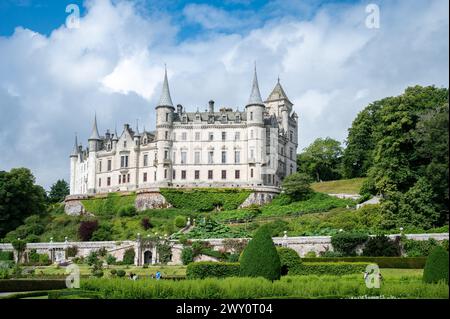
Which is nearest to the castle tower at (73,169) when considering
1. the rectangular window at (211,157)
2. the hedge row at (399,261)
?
the rectangular window at (211,157)

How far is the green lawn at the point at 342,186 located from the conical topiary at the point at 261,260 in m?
39.9

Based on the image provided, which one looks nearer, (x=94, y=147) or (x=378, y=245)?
(x=378, y=245)

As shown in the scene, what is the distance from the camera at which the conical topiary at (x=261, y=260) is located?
21.6m

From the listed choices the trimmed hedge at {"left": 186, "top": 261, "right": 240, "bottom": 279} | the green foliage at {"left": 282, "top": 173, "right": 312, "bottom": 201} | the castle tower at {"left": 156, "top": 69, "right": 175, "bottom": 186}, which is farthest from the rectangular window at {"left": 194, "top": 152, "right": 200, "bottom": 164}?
the trimmed hedge at {"left": 186, "top": 261, "right": 240, "bottom": 279}

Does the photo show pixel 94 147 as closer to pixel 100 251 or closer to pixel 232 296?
pixel 100 251

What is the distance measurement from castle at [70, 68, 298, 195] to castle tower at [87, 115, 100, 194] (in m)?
2.15

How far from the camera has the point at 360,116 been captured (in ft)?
216

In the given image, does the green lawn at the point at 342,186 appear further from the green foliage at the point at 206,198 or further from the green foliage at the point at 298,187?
the green foliage at the point at 206,198

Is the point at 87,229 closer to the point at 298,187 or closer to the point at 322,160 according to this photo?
the point at 298,187

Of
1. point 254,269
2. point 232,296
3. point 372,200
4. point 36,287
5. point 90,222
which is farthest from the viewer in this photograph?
point 90,222

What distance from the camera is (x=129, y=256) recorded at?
44344 mm
